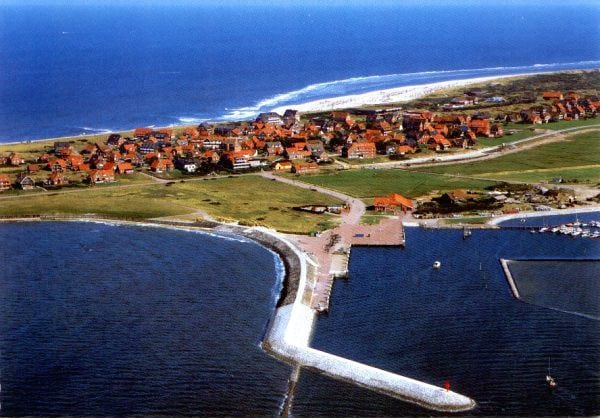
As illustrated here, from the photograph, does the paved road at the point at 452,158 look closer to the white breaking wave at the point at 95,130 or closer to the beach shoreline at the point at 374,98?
the beach shoreline at the point at 374,98

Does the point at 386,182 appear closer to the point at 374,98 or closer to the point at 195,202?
the point at 195,202

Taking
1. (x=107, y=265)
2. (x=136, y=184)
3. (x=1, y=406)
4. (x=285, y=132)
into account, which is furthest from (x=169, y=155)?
(x=1, y=406)

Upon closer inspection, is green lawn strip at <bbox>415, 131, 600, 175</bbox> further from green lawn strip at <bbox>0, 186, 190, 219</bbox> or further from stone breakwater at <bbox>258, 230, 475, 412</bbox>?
stone breakwater at <bbox>258, 230, 475, 412</bbox>

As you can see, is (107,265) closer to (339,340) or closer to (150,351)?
(150,351)

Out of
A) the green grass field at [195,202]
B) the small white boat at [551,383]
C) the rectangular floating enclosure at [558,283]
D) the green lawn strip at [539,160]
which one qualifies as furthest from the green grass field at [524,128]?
the small white boat at [551,383]

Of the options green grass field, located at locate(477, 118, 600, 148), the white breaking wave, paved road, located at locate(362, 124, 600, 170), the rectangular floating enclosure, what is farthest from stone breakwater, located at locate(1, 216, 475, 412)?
the white breaking wave

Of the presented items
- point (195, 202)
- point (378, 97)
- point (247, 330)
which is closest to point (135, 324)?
point (247, 330)
